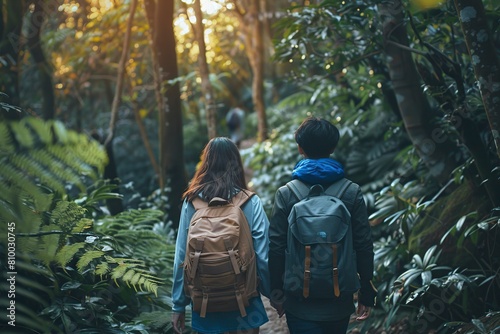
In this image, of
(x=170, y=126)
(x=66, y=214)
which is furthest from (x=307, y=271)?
(x=170, y=126)

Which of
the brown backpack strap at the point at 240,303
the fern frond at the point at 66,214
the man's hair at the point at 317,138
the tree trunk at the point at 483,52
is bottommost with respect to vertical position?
the brown backpack strap at the point at 240,303

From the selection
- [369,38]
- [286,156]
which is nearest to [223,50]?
[286,156]

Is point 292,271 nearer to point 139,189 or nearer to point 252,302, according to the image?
point 252,302

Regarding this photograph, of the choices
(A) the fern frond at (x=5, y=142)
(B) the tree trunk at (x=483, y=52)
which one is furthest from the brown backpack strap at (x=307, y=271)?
(A) the fern frond at (x=5, y=142)

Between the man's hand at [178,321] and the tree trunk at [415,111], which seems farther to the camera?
the tree trunk at [415,111]

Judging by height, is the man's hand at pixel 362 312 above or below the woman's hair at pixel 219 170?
below

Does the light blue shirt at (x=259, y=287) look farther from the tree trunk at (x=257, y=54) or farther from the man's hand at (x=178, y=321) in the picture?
the tree trunk at (x=257, y=54)

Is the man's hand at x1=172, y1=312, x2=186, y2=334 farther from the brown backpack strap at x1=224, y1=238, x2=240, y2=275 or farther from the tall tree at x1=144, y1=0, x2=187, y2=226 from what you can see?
the tall tree at x1=144, y1=0, x2=187, y2=226

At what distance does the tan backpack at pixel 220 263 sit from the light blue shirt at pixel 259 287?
0.09m

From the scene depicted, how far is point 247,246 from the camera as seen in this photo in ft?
13.3

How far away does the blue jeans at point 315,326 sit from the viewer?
392 centimetres

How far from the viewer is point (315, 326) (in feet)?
12.8

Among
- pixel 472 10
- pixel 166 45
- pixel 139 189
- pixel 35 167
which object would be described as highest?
pixel 166 45

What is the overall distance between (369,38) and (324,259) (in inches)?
136
